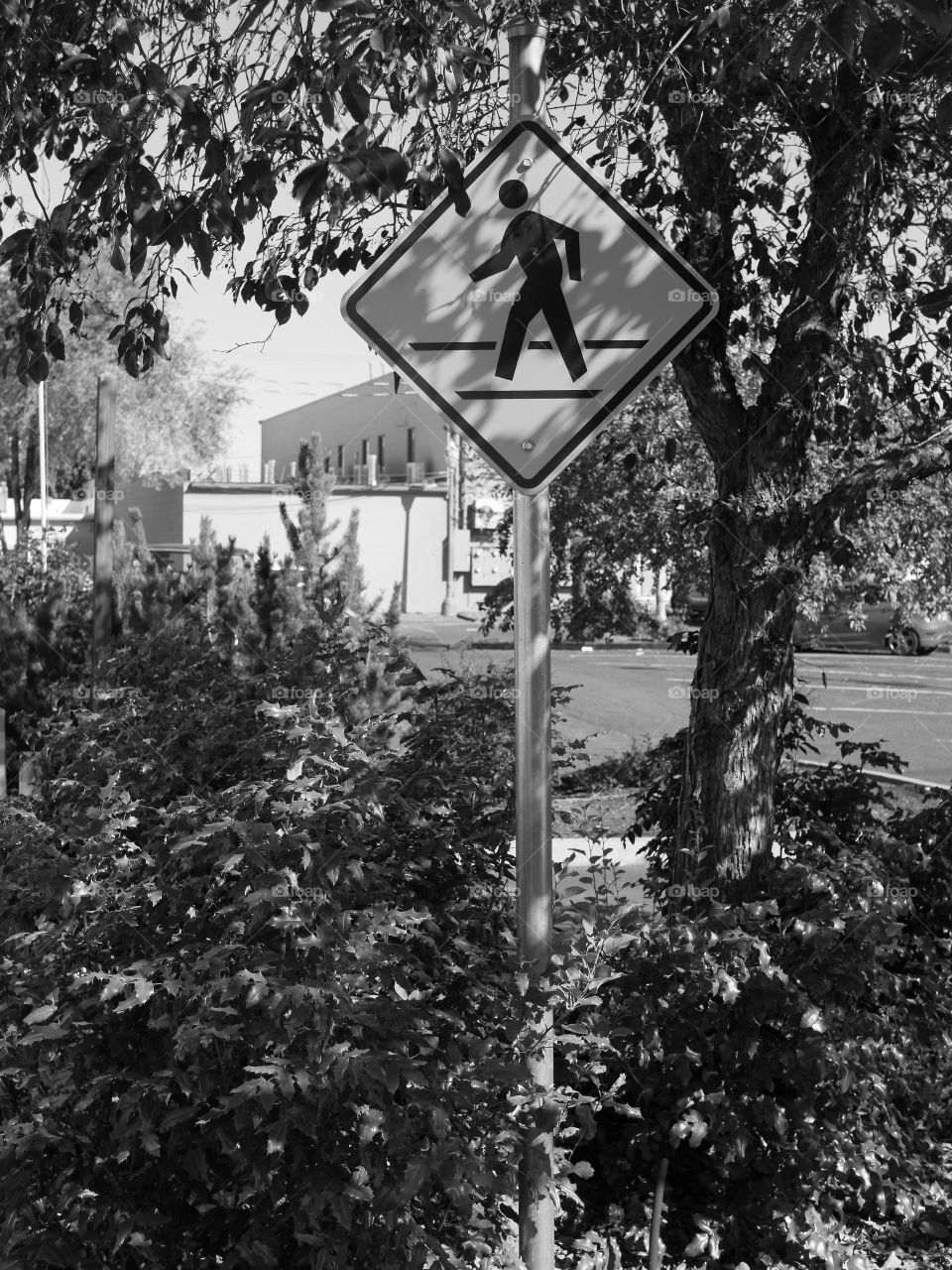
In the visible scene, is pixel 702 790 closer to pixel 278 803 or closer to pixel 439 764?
pixel 439 764

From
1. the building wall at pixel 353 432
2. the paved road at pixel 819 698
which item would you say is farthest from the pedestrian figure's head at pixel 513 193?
the building wall at pixel 353 432

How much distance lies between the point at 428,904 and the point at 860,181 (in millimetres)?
2733

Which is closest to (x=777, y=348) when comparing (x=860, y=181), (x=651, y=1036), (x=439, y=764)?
(x=860, y=181)

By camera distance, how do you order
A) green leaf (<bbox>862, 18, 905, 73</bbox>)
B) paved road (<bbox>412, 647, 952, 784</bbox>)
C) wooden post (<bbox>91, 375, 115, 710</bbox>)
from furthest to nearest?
paved road (<bbox>412, 647, 952, 784</bbox>) → wooden post (<bbox>91, 375, 115, 710</bbox>) → green leaf (<bbox>862, 18, 905, 73</bbox>)

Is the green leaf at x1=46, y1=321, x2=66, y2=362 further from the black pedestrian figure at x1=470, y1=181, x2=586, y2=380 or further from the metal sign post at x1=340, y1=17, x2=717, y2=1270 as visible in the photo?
the black pedestrian figure at x1=470, y1=181, x2=586, y2=380

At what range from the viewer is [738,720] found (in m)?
3.98

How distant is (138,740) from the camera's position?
3.32 meters

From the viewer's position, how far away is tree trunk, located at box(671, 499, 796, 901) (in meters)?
3.96
